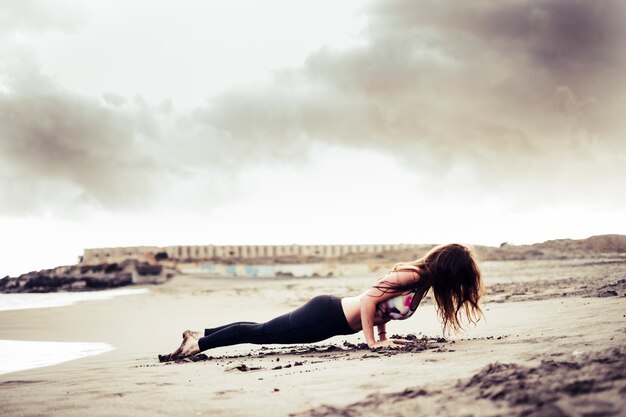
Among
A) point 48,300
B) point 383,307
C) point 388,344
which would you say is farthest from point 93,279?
point 388,344

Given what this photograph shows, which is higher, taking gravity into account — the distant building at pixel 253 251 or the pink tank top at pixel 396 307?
the distant building at pixel 253 251

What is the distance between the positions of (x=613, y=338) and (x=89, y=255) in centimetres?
3595

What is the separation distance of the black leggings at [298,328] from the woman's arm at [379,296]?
267mm

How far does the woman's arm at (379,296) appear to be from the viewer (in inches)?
158

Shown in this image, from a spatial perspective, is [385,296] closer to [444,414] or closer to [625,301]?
[444,414]

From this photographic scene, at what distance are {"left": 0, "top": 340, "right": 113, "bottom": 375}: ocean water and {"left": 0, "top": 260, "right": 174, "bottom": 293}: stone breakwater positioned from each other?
1521 cm

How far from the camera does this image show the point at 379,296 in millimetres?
4098

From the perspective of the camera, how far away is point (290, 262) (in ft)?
91.2

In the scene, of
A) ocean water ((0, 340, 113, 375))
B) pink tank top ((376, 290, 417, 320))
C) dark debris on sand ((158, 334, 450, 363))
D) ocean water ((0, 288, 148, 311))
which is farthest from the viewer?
ocean water ((0, 288, 148, 311))

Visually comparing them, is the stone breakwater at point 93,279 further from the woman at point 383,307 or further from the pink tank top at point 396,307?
the pink tank top at point 396,307

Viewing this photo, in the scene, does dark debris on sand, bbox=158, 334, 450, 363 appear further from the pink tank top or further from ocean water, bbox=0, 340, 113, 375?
ocean water, bbox=0, 340, 113, 375

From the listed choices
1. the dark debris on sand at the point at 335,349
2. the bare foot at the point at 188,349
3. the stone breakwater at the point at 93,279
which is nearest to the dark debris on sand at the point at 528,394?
the dark debris on sand at the point at 335,349

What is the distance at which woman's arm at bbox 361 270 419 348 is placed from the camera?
4.01 metres

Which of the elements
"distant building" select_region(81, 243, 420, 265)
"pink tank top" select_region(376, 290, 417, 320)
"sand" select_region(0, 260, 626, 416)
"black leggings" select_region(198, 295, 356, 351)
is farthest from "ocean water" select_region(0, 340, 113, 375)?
"distant building" select_region(81, 243, 420, 265)
